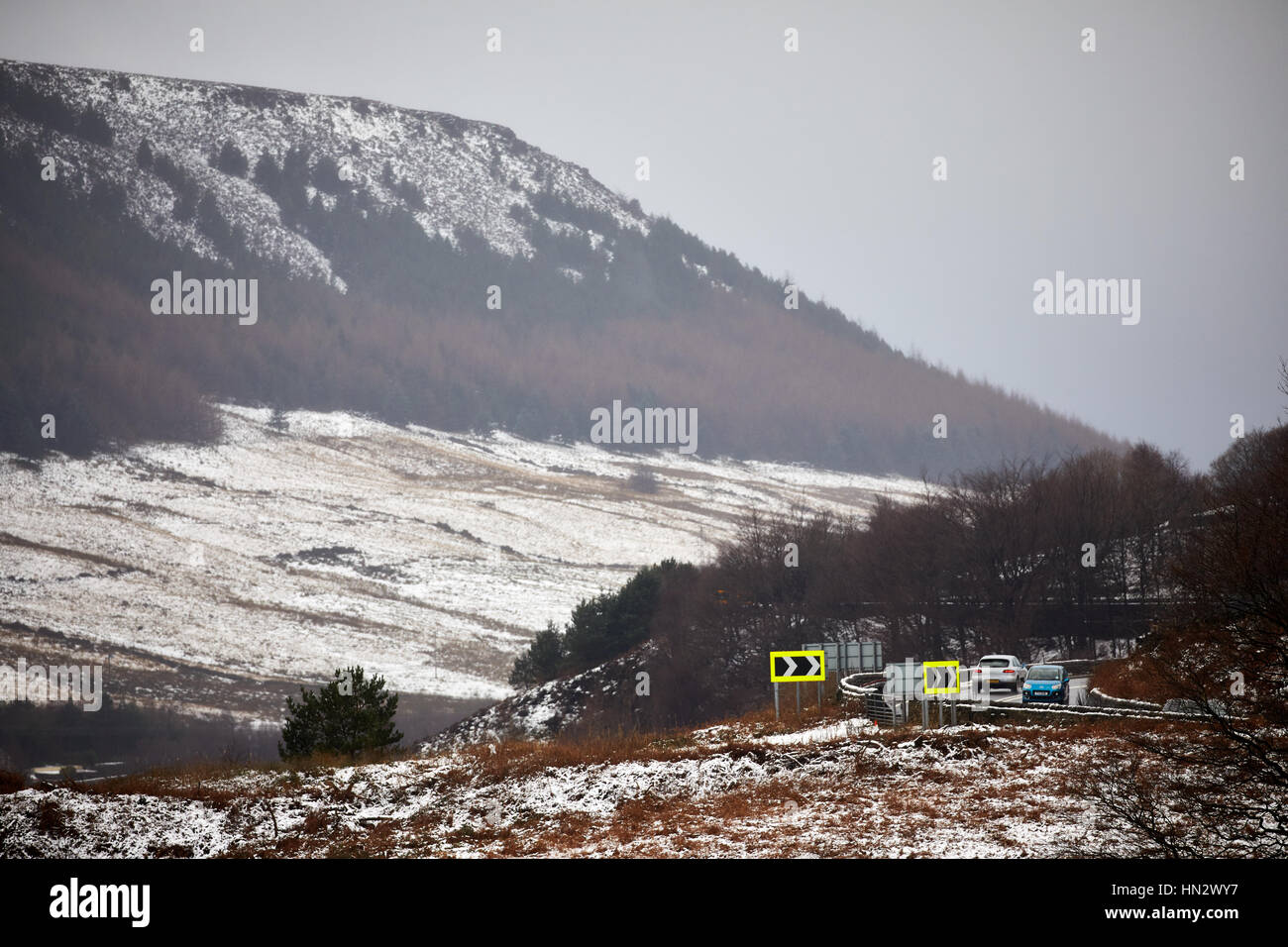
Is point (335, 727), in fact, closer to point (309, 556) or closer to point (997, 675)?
point (997, 675)

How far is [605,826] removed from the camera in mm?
20344

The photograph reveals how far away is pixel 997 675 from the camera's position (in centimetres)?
3875

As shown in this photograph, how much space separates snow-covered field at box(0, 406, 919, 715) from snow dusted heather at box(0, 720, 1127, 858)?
67.2 metres

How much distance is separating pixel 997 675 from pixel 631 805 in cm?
2133

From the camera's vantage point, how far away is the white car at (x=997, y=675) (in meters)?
37.7

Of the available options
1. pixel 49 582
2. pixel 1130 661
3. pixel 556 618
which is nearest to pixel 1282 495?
pixel 1130 661

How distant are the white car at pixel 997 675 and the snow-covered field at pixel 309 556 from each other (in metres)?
56.9

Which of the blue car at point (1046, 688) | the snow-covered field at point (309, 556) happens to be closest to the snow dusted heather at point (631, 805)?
the blue car at point (1046, 688)

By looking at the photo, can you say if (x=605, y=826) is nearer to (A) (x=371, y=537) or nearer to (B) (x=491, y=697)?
(B) (x=491, y=697)

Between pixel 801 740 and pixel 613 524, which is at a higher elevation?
pixel 613 524

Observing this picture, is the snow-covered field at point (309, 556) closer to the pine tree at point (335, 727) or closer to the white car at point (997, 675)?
the pine tree at point (335, 727)
